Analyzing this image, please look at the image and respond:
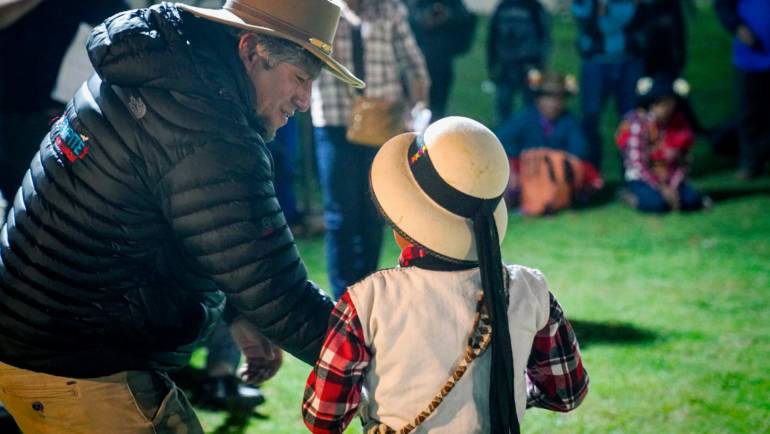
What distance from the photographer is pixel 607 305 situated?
641 cm

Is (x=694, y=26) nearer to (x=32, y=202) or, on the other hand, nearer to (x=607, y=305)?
(x=607, y=305)

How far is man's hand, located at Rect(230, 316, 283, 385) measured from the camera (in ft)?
9.84

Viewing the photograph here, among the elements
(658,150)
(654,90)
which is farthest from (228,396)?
(654,90)

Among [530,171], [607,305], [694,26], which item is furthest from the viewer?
[694,26]

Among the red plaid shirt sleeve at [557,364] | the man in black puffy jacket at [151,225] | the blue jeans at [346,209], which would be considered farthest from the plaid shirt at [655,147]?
the man in black puffy jacket at [151,225]

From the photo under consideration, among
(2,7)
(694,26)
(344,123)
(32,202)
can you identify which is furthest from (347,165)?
(694,26)

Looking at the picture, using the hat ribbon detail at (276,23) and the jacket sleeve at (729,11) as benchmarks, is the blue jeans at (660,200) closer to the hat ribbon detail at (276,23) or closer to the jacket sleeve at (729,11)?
the jacket sleeve at (729,11)

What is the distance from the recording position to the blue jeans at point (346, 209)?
5652 millimetres

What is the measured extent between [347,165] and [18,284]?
3.18m

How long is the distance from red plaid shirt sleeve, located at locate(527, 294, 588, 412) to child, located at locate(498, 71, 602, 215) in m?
6.49

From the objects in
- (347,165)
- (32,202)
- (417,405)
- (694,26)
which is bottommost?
(694,26)

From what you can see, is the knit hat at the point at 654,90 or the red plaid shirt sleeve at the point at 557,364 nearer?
the red plaid shirt sleeve at the point at 557,364

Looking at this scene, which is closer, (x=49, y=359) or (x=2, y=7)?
(x=49, y=359)

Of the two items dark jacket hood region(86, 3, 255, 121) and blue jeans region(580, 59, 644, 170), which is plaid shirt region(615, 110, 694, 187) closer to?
blue jeans region(580, 59, 644, 170)
